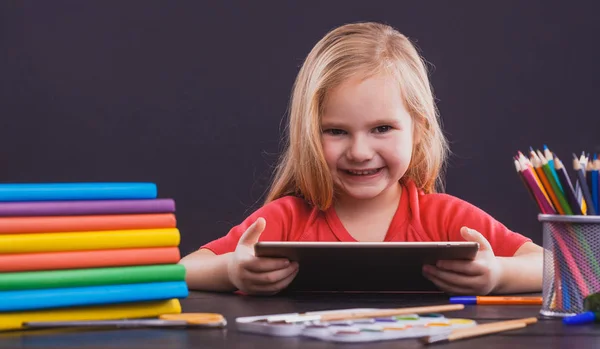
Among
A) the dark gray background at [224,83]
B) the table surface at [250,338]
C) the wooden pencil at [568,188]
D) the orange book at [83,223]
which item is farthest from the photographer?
the dark gray background at [224,83]

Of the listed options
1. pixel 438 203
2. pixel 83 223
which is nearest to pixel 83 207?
pixel 83 223

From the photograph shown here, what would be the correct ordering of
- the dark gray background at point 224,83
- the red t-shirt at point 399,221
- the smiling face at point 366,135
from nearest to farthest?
the smiling face at point 366,135, the red t-shirt at point 399,221, the dark gray background at point 224,83

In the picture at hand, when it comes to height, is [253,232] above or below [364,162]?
below

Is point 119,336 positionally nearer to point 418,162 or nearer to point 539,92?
point 418,162

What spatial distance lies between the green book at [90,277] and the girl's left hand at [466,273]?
1.47 ft

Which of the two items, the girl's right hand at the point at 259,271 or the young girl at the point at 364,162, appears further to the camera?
the young girl at the point at 364,162

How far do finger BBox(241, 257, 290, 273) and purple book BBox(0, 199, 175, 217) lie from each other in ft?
1.06

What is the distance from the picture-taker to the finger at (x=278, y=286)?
130cm

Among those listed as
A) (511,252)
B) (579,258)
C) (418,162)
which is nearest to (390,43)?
(418,162)

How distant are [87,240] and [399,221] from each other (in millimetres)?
984

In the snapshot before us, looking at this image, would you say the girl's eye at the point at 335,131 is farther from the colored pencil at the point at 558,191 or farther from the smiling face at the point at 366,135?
the colored pencil at the point at 558,191

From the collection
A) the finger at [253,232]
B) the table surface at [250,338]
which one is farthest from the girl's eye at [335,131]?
the table surface at [250,338]

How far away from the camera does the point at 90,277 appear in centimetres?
Answer: 95

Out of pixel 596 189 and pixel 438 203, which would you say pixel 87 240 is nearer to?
pixel 596 189
